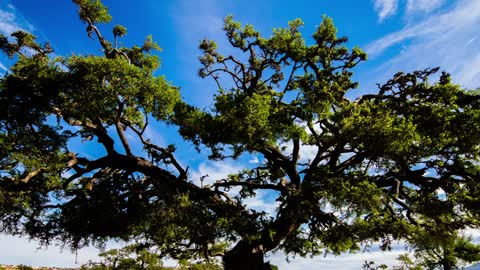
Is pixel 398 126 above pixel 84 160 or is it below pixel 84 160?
below

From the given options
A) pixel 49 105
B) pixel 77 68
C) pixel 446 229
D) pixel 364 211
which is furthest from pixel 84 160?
pixel 446 229

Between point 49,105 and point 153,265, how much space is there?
1816 centimetres

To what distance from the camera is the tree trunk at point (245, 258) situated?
14.8 m

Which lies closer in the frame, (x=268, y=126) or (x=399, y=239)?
(x=268, y=126)

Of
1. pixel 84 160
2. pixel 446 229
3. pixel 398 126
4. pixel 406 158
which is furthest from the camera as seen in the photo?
pixel 84 160

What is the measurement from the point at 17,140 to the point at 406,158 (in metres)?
13.6

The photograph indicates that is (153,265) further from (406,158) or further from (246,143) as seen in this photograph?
(406,158)

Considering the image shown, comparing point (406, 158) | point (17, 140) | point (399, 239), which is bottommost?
point (399, 239)

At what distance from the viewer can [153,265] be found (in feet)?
92.6

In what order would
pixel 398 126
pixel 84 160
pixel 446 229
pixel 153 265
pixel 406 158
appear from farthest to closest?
pixel 153 265 → pixel 84 160 → pixel 406 158 → pixel 446 229 → pixel 398 126

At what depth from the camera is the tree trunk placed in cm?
1476

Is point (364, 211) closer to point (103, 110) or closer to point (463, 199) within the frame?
point (463, 199)

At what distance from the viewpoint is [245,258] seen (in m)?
14.8

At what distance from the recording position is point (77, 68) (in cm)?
1281
